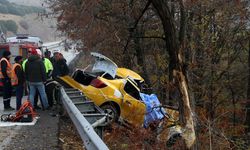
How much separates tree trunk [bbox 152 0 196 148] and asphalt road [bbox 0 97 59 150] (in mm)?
2397

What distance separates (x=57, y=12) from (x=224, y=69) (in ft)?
26.9

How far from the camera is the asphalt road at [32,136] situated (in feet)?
26.0

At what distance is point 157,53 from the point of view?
21.5 m

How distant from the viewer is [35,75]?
487 inches

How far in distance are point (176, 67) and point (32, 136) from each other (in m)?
2.92

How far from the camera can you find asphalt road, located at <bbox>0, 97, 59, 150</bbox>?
7933 mm

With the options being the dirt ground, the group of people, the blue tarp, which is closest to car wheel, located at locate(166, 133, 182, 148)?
the blue tarp

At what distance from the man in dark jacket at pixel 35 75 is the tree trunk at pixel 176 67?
4380 mm

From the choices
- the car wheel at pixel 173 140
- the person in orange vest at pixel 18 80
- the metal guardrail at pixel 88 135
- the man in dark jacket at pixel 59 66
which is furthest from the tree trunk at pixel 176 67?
the man in dark jacket at pixel 59 66

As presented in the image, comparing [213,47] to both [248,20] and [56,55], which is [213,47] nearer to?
[248,20]

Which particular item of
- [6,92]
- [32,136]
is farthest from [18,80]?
[32,136]

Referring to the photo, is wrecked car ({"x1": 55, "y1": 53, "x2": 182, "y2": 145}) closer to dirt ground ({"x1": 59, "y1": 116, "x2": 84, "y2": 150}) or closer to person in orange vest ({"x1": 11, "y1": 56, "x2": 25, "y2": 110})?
dirt ground ({"x1": 59, "y1": 116, "x2": 84, "y2": 150})

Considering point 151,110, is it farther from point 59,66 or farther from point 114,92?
point 59,66

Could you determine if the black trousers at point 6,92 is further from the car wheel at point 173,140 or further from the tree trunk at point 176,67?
the tree trunk at point 176,67
